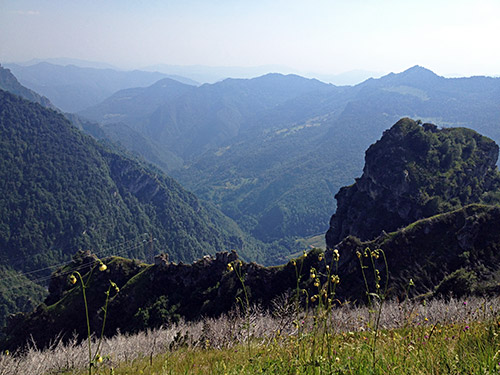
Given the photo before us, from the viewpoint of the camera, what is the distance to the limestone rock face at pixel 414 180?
8056cm

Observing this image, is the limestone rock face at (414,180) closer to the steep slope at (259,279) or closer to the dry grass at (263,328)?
the steep slope at (259,279)

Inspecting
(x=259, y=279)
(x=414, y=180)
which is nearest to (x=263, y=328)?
(x=259, y=279)

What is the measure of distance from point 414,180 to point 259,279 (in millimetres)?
50075

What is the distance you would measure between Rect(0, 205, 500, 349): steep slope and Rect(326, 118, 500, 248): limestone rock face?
2536 cm

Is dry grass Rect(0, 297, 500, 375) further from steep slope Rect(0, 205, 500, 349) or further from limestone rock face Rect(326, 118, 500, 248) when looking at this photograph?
limestone rock face Rect(326, 118, 500, 248)

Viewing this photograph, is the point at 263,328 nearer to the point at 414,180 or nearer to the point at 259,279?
the point at 259,279

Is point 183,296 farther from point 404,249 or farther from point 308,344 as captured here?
point 308,344

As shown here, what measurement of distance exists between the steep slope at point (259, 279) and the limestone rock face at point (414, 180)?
2536 cm

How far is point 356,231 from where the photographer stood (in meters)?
86.1

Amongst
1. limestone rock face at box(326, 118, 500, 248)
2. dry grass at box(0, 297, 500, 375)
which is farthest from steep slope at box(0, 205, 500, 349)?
limestone rock face at box(326, 118, 500, 248)

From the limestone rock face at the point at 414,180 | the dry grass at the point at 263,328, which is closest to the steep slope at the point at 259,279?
the dry grass at the point at 263,328

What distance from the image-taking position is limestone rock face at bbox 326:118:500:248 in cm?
8056

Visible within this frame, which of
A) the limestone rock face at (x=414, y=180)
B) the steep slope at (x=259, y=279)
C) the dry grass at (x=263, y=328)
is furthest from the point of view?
the limestone rock face at (x=414, y=180)

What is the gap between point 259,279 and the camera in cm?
5656
